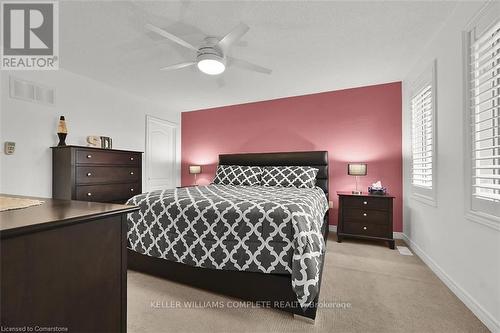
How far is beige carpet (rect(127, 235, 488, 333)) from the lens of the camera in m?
1.50

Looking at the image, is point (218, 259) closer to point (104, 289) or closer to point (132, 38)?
point (104, 289)

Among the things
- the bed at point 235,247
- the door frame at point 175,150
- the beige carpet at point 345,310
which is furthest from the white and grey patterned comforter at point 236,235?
the door frame at point 175,150

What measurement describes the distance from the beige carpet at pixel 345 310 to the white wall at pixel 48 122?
1.95 m

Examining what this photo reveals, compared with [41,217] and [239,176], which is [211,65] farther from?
[41,217]

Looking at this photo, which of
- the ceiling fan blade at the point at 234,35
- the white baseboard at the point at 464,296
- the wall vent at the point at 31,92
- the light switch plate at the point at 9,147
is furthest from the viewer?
the wall vent at the point at 31,92

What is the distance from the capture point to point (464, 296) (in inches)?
70.1

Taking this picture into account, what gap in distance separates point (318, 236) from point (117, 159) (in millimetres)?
3101

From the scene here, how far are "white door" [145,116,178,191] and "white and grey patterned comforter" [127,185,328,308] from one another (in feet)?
8.81

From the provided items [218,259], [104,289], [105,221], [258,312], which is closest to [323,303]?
[258,312]

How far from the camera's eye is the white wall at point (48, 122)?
2.75 m

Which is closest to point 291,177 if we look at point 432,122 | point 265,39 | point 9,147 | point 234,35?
point 432,122

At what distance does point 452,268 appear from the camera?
1.99 meters

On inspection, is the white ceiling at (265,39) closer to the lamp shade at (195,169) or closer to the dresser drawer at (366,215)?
the lamp shade at (195,169)

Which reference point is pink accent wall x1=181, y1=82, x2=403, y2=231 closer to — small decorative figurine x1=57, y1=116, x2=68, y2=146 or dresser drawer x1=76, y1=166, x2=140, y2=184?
dresser drawer x1=76, y1=166, x2=140, y2=184
